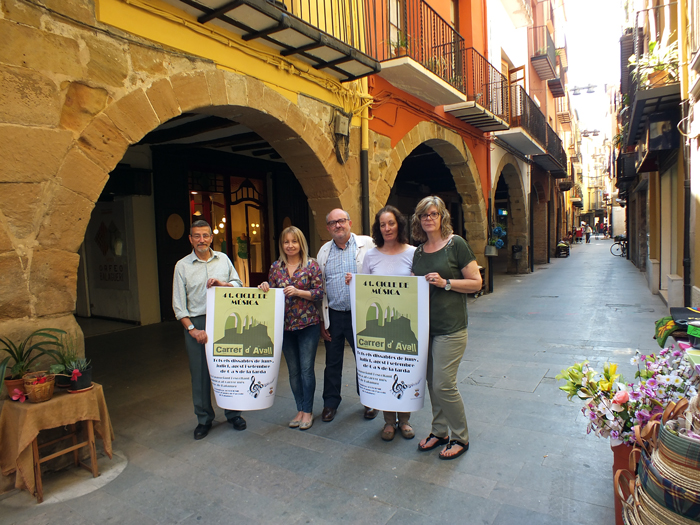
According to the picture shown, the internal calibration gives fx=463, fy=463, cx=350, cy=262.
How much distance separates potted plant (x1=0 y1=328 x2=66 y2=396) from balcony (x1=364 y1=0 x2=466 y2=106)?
17.9ft

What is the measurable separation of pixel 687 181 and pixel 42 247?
298 inches

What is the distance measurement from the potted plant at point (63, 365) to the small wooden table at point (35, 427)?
0.23 ft

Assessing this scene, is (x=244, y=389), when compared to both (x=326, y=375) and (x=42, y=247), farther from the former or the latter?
(x=42, y=247)

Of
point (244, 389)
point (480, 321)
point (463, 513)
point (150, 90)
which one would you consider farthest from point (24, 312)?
point (480, 321)

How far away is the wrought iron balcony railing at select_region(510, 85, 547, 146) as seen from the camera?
38.0 ft

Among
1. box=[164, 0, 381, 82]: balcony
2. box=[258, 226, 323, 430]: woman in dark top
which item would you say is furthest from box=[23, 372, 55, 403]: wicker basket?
box=[164, 0, 381, 82]: balcony

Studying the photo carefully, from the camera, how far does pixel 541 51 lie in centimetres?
1692

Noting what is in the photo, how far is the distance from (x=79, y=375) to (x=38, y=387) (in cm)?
22

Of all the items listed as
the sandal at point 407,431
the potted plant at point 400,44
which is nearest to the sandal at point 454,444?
the sandal at point 407,431

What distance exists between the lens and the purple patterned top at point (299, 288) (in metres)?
3.49

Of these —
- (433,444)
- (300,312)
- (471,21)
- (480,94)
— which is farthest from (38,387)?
(471,21)

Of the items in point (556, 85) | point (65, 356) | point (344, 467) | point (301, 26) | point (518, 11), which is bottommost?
point (344, 467)

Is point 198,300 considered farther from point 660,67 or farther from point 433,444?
point 660,67

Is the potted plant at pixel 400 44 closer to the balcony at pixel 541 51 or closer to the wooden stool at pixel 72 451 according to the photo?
the wooden stool at pixel 72 451
